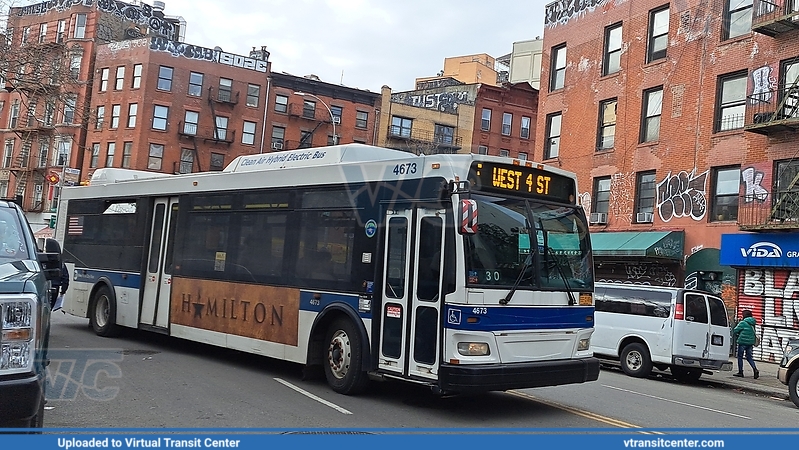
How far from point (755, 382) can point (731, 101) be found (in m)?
9.69

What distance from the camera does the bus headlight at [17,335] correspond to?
5137 mm

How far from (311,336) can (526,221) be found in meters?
3.39

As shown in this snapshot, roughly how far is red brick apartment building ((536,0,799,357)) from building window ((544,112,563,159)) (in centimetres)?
8

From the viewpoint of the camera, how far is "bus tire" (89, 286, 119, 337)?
575 inches

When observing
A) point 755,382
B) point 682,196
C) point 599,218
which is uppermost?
point 682,196

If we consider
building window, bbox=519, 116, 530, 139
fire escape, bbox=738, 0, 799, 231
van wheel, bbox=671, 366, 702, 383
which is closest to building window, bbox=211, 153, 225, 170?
building window, bbox=519, 116, 530, 139

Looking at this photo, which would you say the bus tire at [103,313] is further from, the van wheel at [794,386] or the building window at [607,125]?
the building window at [607,125]

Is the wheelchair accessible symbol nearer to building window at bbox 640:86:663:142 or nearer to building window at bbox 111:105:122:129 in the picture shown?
building window at bbox 640:86:663:142

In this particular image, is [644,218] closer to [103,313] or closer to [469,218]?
[103,313]

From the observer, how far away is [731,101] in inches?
889

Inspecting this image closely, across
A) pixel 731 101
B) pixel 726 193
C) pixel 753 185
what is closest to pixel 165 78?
pixel 731 101

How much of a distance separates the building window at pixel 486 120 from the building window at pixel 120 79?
85.2ft

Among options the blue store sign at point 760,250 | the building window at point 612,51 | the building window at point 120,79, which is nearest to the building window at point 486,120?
the building window at point 120,79

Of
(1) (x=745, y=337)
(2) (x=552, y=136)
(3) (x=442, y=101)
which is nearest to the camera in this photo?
(1) (x=745, y=337)
